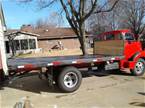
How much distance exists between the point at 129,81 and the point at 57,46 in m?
32.8

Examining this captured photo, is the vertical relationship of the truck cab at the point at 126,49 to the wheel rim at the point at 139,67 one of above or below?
above

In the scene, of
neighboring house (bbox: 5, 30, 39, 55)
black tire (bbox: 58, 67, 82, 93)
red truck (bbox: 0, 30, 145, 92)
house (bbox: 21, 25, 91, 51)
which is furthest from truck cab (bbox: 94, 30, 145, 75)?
house (bbox: 21, 25, 91, 51)

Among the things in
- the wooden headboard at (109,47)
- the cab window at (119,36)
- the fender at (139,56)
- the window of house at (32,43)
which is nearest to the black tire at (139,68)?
the fender at (139,56)

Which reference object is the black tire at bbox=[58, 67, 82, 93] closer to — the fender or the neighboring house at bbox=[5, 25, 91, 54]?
the fender

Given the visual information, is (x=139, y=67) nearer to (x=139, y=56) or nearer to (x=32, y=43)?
(x=139, y=56)

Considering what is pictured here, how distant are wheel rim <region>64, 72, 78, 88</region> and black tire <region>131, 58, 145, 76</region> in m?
3.55

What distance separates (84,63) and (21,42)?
30.5 meters

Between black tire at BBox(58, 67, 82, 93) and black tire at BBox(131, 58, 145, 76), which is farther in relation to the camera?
black tire at BBox(131, 58, 145, 76)

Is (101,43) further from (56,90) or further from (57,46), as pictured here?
(57,46)

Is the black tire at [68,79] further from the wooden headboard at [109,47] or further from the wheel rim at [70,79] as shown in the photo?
the wooden headboard at [109,47]

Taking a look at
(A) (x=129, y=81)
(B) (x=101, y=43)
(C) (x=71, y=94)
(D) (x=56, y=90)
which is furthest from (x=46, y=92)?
(B) (x=101, y=43)

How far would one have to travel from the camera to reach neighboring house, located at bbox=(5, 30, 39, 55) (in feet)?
123

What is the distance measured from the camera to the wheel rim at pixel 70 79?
8784 millimetres

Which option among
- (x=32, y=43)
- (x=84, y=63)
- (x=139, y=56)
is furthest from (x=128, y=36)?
(x=32, y=43)
